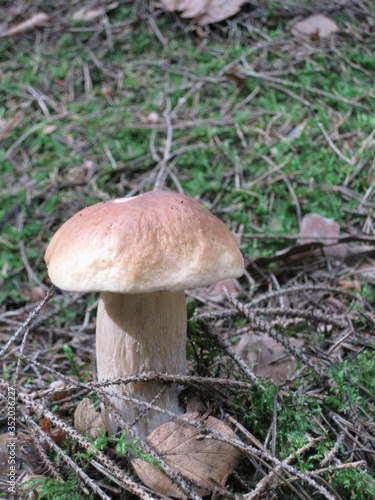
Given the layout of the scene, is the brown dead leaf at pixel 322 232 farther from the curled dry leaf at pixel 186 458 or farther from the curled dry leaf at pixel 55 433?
the curled dry leaf at pixel 55 433

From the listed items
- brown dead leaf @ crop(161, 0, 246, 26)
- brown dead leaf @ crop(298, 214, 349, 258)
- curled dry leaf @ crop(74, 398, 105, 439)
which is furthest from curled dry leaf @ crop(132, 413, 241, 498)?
brown dead leaf @ crop(161, 0, 246, 26)

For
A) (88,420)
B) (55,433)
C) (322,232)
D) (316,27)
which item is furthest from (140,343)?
(316,27)

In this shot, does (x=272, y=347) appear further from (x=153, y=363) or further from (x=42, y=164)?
(x=42, y=164)

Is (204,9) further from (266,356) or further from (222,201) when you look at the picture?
(266,356)

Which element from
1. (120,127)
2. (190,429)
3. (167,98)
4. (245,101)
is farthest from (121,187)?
(190,429)

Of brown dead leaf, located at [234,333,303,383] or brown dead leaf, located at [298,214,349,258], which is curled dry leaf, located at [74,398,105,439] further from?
brown dead leaf, located at [298,214,349,258]
